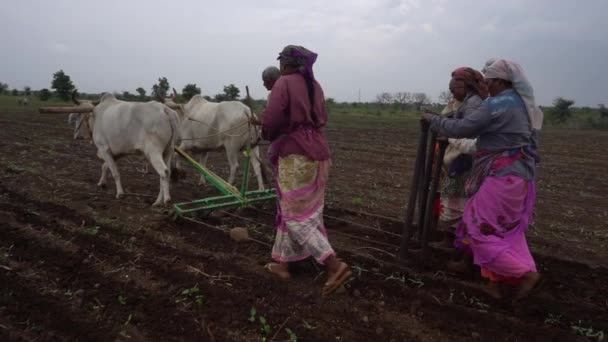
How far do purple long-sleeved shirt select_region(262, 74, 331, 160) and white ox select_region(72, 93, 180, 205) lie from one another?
3.04m

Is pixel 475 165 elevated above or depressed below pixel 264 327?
above

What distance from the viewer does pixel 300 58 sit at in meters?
3.71

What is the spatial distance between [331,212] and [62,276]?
355 centimetres

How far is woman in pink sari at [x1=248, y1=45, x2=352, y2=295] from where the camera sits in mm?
3664

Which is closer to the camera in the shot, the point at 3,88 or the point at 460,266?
the point at 460,266

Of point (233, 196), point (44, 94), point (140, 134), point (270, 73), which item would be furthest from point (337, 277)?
point (44, 94)

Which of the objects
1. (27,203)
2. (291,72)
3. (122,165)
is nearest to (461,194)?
(291,72)

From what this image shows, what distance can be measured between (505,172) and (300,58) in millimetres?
1917

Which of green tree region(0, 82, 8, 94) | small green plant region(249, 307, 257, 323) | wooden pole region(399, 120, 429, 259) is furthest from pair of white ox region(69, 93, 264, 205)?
green tree region(0, 82, 8, 94)

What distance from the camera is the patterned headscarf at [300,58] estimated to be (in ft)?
12.1

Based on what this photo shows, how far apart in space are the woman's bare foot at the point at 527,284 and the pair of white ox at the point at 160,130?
3.65 meters

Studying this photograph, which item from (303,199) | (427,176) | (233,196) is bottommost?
(233,196)

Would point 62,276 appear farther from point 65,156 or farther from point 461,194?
point 65,156

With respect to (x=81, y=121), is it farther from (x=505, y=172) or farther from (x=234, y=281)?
(x=505, y=172)
